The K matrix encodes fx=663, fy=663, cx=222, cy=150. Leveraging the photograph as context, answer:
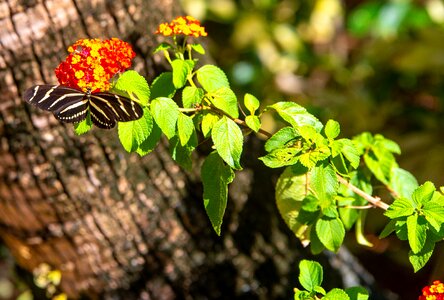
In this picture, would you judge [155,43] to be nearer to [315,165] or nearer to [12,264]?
[315,165]

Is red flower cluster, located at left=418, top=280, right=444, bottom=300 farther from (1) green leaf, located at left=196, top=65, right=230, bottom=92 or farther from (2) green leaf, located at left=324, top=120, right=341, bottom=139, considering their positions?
(1) green leaf, located at left=196, top=65, right=230, bottom=92

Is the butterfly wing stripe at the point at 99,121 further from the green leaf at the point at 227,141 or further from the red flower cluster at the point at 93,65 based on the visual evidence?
the green leaf at the point at 227,141

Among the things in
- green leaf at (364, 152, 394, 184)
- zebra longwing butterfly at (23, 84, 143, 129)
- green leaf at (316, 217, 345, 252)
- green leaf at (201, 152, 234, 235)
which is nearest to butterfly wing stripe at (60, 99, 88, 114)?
zebra longwing butterfly at (23, 84, 143, 129)

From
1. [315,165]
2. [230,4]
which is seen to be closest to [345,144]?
[315,165]

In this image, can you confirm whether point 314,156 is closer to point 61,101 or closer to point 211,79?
point 211,79

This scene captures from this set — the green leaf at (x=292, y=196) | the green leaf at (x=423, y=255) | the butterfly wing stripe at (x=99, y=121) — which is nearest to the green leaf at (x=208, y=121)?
the butterfly wing stripe at (x=99, y=121)

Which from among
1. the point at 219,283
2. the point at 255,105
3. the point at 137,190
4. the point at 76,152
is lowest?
the point at 219,283
